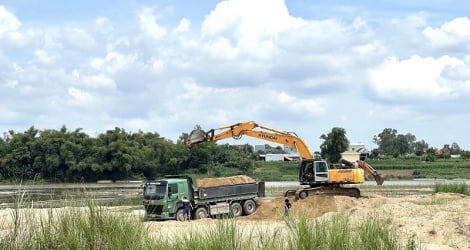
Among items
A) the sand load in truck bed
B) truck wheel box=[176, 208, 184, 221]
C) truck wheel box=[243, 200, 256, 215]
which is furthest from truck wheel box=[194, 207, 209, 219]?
truck wheel box=[243, 200, 256, 215]

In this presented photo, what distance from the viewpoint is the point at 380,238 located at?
8.23 metres

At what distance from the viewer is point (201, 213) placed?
96.0 feet

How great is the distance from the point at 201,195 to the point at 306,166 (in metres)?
5.96

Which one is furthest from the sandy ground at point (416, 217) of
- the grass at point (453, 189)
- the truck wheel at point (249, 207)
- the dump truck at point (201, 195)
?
the grass at point (453, 189)

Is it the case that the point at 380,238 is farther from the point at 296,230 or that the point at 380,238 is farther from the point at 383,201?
the point at 383,201

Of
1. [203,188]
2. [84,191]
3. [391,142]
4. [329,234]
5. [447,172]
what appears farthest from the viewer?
[391,142]

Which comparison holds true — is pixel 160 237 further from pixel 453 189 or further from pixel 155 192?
pixel 453 189

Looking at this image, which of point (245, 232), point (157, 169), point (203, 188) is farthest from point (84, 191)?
point (157, 169)

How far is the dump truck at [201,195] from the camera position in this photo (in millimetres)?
28156

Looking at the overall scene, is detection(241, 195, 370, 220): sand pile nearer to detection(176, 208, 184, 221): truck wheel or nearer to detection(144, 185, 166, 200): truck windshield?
detection(176, 208, 184, 221): truck wheel

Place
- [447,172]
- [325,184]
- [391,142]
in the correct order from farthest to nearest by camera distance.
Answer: [391,142] < [447,172] < [325,184]

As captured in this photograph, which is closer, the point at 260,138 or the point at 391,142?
the point at 260,138

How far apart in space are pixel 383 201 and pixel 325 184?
120 inches

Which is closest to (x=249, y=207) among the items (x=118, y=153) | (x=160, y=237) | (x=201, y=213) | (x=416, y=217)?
(x=201, y=213)
